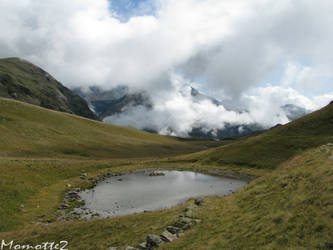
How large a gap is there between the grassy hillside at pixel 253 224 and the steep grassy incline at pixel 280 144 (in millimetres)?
46602

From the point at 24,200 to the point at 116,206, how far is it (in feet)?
49.0

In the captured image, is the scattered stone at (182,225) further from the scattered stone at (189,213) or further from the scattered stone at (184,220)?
the scattered stone at (189,213)

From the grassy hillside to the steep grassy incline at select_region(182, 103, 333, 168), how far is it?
46602 mm

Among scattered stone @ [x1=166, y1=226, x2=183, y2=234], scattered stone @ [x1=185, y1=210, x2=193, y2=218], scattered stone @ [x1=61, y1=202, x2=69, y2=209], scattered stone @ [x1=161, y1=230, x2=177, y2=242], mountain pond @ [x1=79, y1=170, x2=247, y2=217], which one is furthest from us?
scattered stone @ [x1=61, y1=202, x2=69, y2=209]

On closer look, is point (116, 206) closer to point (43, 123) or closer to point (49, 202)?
point (49, 202)

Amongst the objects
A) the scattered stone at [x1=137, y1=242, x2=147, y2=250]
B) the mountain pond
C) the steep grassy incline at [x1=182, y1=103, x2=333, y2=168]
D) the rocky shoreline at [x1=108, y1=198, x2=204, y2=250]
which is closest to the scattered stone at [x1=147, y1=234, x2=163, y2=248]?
the rocky shoreline at [x1=108, y1=198, x2=204, y2=250]

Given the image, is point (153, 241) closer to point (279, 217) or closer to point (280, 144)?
point (279, 217)

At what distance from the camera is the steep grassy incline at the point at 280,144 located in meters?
70.6

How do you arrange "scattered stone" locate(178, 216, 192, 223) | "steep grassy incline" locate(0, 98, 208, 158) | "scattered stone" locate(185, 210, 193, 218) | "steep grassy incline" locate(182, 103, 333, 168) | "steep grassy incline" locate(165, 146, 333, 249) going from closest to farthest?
"steep grassy incline" locate(165, 146, 333, 249)
"scattered stone" locate(178, 216, 192, 223)
"scattered stone" locate(185, 210, 193, 218)
"steep grassy incline" locate(182, 103, 333, 168)
"steep grassy incline" locate(0, 98, 208, 158)

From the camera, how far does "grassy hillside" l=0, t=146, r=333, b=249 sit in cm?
1430

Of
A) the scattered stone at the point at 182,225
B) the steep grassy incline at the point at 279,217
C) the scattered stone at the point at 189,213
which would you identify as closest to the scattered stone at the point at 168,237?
the steep grassy incline at the point at 279,217

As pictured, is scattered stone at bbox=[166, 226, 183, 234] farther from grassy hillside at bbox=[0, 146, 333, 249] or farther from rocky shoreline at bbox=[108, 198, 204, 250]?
grassy hillside at bbox=[0, 146, 333, 249]

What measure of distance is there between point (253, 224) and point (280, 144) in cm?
6786

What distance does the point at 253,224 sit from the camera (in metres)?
17.9
